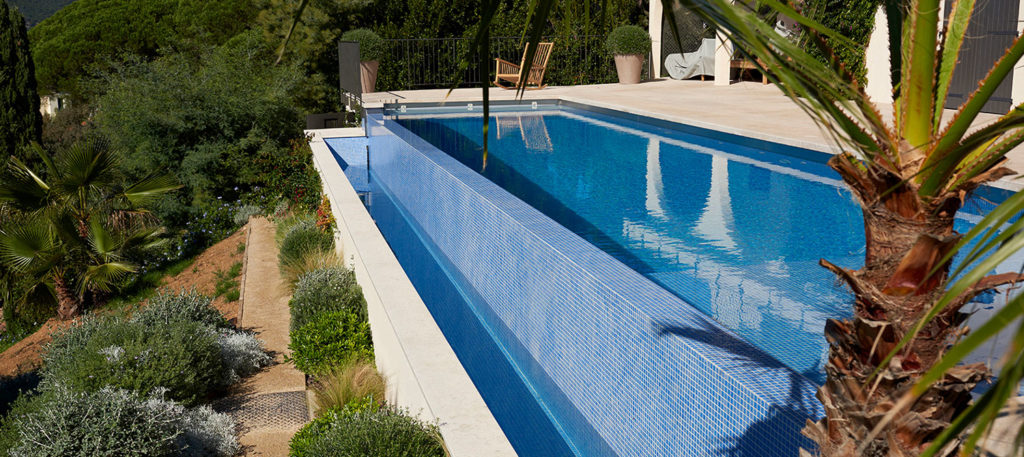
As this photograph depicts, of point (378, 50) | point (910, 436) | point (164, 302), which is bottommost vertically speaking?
point (164, 302)

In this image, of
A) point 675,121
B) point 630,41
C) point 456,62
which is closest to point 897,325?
point 675,121

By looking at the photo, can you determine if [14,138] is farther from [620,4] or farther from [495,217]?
[495,217]

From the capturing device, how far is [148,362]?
17.1ft

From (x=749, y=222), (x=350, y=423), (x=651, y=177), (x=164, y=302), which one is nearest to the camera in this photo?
(x=350, y=423)

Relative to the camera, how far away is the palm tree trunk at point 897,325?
1.43 m

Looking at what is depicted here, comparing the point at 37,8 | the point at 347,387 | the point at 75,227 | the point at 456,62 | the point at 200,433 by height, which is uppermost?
the point at 37,8

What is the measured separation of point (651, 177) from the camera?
933 centimetres

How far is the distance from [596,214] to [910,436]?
6299mm

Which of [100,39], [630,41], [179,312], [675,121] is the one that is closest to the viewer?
[179,312]

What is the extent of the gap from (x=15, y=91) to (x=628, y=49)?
1234 cm

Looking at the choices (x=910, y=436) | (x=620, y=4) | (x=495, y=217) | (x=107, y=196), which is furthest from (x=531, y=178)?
(x=620, y=4)

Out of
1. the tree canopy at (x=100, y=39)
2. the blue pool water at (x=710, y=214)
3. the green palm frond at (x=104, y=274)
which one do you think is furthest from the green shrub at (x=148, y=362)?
the tree canopy at (x=100, y=39)

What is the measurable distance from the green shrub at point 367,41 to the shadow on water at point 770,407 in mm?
14672

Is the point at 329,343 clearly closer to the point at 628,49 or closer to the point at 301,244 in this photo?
the point at 301,244
